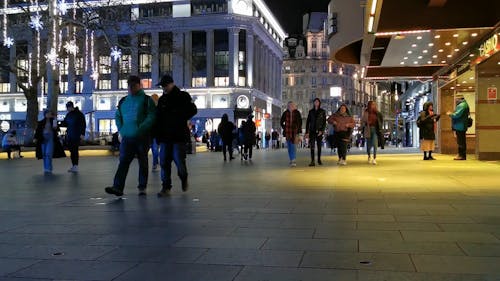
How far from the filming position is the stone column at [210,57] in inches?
3445

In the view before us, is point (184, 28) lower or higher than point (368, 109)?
higher

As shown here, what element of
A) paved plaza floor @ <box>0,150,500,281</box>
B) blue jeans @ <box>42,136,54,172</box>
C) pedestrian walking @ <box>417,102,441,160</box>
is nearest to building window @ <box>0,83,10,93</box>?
blue jeans @ <box>42,136,54,172</box>

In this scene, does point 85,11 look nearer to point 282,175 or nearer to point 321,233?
point 282,175

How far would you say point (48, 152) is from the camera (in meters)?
14.6

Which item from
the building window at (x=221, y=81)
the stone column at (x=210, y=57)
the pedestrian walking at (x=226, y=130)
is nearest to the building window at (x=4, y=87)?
the stone column at (x=210, y=57)

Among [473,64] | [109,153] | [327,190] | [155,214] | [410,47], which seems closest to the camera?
[155,214]

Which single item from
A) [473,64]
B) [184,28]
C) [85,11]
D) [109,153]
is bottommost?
[109,153]

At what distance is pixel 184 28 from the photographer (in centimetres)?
8769

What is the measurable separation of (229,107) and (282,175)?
74.7m

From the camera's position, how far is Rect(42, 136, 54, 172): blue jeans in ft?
47.8

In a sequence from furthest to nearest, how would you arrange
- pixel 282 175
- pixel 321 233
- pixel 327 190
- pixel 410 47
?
pixel 410 47 < pixel 282 175 < pixel 327 190 < pixel 321 233

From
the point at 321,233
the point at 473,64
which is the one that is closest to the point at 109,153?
the point at 473,64

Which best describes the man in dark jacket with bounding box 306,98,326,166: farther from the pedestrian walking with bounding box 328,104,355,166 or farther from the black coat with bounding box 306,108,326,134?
the pedestrian walking with bounding box 328,104,355,166

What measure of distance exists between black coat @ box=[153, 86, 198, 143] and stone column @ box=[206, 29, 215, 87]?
79.7 m
